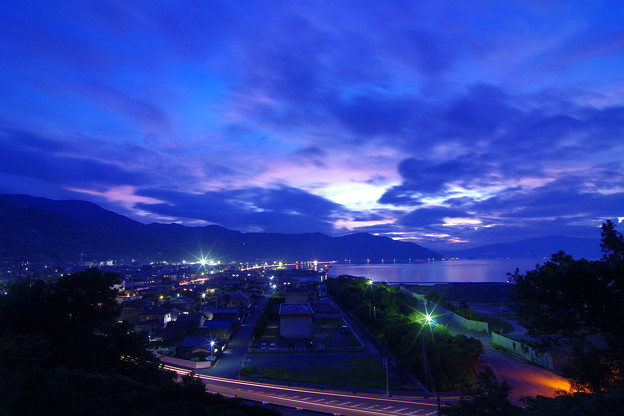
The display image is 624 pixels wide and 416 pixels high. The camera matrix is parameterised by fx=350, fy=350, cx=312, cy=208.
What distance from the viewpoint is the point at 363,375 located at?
1683 cm

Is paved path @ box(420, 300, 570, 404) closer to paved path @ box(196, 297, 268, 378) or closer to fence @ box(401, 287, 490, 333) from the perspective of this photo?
fence @ box(401, 287, 490, 333)

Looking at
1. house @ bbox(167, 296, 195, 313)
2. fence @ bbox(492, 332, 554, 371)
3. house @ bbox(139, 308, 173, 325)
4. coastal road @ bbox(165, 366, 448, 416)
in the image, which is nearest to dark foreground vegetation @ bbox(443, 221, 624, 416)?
coastal road @ bbox(165, 366, 448, 416)

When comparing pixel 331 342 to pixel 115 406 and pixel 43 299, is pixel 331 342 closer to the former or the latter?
pixel 43 299

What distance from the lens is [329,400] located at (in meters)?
13.3

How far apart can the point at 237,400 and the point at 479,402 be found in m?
4.76

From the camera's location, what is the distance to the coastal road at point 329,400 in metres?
12.2

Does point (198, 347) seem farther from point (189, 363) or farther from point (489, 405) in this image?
point (489, 405)

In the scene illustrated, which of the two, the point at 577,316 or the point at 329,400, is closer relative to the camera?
the point at 577,316

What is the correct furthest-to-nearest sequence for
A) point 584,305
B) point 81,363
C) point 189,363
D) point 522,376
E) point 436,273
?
point 436,273 < point 189,363 < point 522,376 < point 81,363 < point 584,305

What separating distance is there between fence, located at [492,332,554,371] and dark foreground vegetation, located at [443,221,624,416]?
35.8 ft

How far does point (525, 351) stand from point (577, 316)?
554 inches

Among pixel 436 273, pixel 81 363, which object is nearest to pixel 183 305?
pixel 81 363

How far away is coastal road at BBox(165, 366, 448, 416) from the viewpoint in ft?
39.9

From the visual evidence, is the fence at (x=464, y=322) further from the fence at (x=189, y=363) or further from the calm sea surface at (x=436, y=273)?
the calm sea surface at (x=436, y=273)
